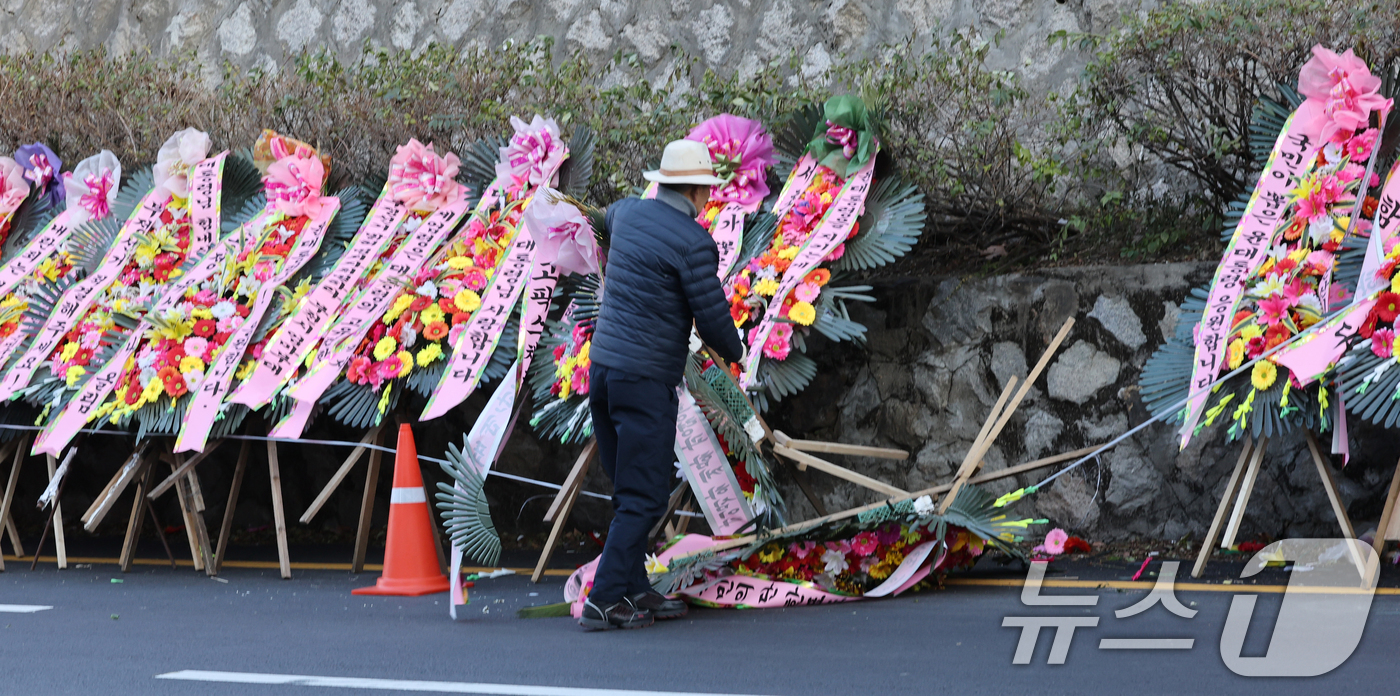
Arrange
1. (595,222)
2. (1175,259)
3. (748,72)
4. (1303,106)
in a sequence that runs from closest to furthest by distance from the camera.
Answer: (595,222), (1303,106), (1175,259), (748,72)

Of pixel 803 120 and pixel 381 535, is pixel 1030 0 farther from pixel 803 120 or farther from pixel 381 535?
pixel 381 535

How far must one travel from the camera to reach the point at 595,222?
5.21 meters

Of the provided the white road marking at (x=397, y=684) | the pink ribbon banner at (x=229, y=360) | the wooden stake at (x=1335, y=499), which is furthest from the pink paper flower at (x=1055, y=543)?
the pink ribbon banner at (x=229, y=360)

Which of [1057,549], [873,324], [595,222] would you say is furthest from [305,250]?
[1057,549]

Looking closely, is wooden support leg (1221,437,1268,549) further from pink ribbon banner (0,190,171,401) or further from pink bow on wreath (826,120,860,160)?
pink ribbon banner (0,190,171,401)

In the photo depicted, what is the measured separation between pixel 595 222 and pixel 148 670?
7.07 feet

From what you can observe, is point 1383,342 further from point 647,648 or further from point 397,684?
point 397,684

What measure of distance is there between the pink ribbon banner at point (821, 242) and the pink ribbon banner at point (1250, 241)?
61.2 inches

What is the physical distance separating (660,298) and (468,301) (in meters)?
1.98

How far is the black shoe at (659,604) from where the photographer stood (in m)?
4.75

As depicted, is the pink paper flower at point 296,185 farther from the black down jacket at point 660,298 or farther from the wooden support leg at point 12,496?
the black down jacket at point 660,298

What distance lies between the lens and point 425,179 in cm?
703

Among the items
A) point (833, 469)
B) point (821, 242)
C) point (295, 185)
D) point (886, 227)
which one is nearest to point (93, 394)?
A: point (295, 185)

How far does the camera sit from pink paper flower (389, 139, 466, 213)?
23.1 ft
